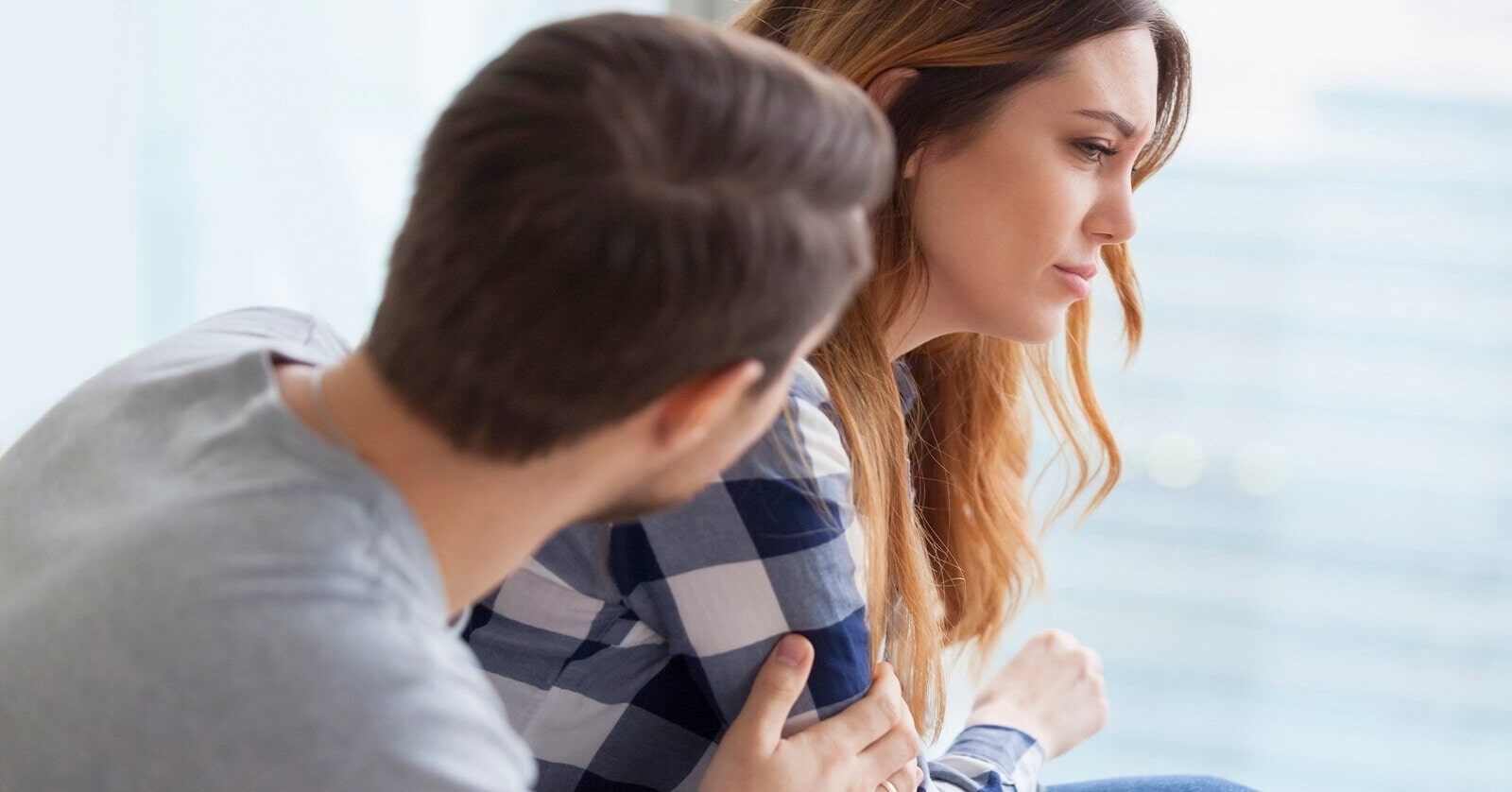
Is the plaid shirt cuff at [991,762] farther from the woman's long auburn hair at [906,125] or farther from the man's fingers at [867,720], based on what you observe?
the man's fingers at [867,720]

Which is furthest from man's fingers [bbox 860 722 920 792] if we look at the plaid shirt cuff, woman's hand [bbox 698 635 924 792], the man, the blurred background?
the blurred background

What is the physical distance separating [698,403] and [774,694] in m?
0.30

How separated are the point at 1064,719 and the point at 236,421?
3.03 ft

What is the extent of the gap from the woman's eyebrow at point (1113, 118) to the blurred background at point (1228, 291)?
35.1 inches

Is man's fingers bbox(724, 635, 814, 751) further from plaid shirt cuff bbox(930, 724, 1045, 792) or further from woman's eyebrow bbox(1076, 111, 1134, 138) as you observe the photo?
woman's eyebrow bbox(1076, 111, 1134, 138)

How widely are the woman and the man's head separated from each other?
269 mm

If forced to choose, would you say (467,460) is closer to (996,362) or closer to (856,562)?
(856,562)

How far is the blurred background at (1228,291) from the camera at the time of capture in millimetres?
1744

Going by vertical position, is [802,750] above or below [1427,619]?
above

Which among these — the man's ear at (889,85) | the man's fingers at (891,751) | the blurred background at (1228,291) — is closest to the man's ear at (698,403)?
the man's fingers at (891,751)

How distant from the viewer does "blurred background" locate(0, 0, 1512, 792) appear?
174 cm

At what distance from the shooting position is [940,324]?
48.2 inches

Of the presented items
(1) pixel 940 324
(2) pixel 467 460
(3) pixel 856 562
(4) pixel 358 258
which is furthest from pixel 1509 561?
(2) pixel 467 460

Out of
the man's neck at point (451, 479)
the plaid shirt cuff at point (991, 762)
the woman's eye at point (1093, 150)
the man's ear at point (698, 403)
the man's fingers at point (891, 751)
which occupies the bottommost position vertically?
Result: the plaid shirt cuff at point (991, 762)
